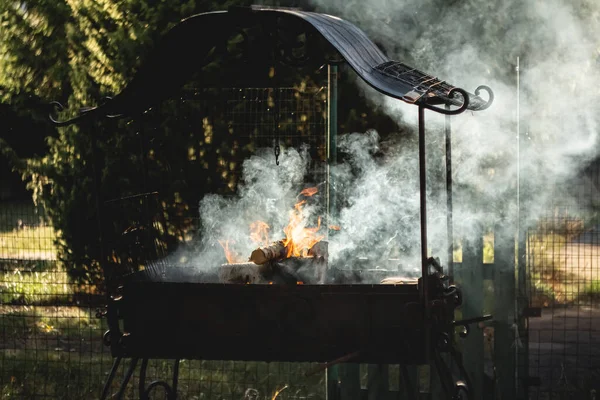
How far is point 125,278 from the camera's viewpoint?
4809mm

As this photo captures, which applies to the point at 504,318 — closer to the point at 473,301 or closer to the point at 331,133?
the point at 473,301

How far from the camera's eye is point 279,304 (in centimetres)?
432

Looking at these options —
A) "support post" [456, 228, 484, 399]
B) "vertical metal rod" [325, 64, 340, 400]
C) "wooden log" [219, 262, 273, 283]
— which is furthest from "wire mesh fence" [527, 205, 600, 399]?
"wooden log" [219, 262, 273, 283]

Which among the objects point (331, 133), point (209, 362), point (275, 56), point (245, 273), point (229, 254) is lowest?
point (209, 362)

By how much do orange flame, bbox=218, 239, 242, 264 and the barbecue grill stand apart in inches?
33.7

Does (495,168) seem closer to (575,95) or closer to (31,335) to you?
(575,95)

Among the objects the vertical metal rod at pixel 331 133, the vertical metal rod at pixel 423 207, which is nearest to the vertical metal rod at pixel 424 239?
the vertical metal rod at pixel 423 207

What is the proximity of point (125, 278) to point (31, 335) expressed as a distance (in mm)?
3980

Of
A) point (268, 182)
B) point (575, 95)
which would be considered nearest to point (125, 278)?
point (268, 182)

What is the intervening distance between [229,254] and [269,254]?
0.56 meters

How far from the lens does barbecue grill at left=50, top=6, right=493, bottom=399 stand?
4.17 metres

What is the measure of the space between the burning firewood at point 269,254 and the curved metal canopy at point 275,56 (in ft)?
3.68

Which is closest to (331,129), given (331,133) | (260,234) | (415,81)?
(331,133)

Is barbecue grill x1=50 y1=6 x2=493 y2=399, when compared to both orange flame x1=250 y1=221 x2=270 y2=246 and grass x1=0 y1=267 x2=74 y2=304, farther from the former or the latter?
grass x1=0 y1=267 x2=74 y2=304
